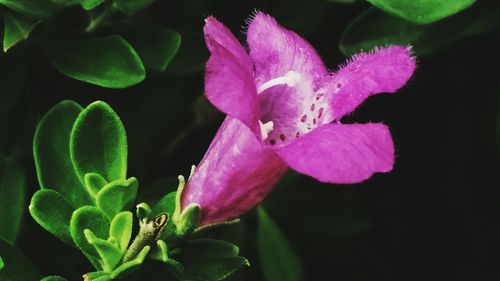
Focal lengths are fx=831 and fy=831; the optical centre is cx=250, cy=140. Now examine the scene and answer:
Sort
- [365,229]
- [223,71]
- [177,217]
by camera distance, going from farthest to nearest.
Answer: [365,229] < [177,217] < [223,71]

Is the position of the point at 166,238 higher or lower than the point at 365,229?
higher

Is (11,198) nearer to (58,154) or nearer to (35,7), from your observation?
(58,154)

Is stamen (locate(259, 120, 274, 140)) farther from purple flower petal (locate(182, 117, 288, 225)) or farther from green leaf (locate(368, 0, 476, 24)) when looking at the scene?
green leaf (locate(368, 0, 476, 24))

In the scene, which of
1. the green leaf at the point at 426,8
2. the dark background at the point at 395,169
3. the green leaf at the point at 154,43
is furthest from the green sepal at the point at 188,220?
the dark background at the point at 395,169

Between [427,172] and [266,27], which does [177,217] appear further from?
[427,172]

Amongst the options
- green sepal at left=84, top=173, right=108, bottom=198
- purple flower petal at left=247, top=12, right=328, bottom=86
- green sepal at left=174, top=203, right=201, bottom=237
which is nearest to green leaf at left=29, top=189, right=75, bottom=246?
green sepal at left=84, top=173, right=108, bottom=198

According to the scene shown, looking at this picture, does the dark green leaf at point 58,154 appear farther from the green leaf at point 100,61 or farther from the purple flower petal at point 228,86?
the purple flower petal at point 228,86

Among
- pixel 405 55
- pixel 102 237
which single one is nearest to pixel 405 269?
pixel 405 55

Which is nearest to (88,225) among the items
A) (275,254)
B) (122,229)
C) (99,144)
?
(122,229)

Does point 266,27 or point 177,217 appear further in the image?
point 266,27
